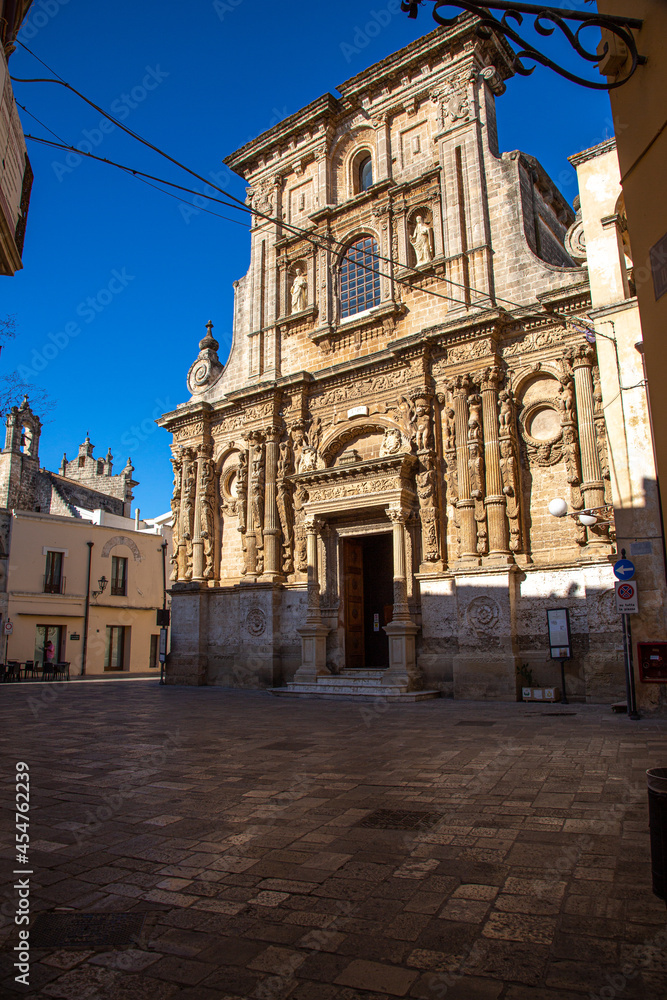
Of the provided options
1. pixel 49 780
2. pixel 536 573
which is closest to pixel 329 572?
pixel 536 573

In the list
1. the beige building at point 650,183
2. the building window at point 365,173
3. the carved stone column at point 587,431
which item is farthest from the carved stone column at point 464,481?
the beige building at point 650,183

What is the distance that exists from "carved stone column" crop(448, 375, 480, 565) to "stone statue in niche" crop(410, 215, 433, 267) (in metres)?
3.83

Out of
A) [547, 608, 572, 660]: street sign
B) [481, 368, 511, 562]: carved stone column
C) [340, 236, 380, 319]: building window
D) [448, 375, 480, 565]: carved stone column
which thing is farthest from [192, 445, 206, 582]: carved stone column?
[547, 608, 572, 660]: street sign

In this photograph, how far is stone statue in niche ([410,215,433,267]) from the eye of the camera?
17234 millimetres

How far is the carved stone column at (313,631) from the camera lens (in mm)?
16469

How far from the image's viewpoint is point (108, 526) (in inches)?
1342

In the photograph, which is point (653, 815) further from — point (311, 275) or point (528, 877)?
point (311, 275)

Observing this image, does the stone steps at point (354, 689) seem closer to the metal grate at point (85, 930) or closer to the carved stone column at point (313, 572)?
the carved stone column at point (313, 572)

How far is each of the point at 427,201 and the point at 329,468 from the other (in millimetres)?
7605

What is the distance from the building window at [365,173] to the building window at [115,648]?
23242 mm

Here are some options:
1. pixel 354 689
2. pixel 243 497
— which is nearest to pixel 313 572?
pixel 354 689

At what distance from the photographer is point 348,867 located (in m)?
3.93

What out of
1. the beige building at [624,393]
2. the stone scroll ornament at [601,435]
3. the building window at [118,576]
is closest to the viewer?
the beige building at [624,393]

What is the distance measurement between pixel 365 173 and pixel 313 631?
13.7 meters
